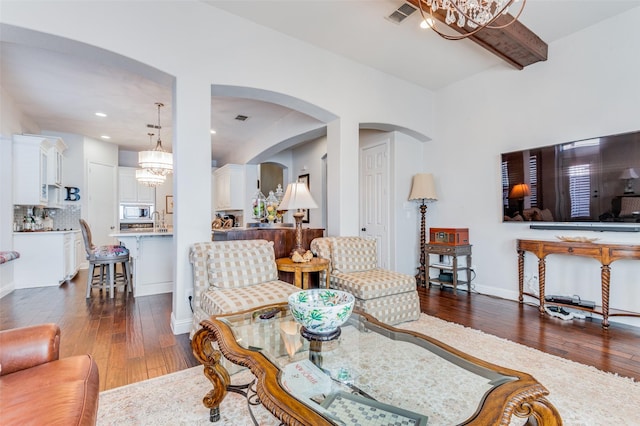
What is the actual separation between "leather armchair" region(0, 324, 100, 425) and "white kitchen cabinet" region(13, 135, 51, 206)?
4.80 m

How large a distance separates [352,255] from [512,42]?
3.01 metres

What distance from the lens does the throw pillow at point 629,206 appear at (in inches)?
116

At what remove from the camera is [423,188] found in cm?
475

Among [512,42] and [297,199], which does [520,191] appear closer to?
[512,42]

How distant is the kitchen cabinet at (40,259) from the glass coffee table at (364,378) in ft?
16.0

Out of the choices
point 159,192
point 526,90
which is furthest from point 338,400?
point 159,192

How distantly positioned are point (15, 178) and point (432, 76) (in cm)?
663

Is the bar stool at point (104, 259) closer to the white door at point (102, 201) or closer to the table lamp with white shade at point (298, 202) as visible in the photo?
the table lamp with white shade at point (298, 202)

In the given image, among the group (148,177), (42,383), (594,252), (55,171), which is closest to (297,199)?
(42,383)

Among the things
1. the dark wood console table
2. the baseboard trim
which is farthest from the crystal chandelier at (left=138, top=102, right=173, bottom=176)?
the dark wood console table

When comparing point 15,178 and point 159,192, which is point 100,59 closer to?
point 15,178

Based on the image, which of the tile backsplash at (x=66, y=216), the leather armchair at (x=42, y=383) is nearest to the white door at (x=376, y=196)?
the leather armchair at (x=42, y=383)

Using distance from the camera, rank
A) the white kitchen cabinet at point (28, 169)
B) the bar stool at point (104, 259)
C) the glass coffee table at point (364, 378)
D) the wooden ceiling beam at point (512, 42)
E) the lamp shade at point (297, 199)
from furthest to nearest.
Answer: the white kitchen cabinet at point (28, 169), the bar stool at point (104, 259), the lamp shade at point (297, 199), the wooden ceiling beam at point (512, 42), the glass coffee table at point (364, 378)

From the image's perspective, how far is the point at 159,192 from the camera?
837 cm
